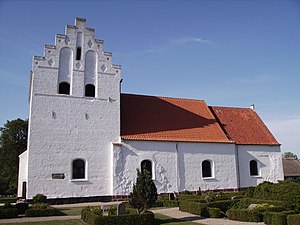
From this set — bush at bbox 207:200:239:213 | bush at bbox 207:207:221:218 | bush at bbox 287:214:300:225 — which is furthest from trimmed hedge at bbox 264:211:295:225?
bush at bbox 207:200:239:213

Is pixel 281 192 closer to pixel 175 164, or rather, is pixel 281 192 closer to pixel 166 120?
pixel 175 164

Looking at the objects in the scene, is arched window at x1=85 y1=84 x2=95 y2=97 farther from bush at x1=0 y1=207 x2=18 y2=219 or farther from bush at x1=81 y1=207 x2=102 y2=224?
bush at x1=81 y1=207 x2=102 y2=224

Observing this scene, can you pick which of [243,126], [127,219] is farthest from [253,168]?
[127,219]

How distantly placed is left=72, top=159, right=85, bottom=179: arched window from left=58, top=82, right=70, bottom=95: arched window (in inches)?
201

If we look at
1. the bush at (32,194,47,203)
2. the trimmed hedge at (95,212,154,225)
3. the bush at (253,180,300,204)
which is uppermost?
the bush at (253,180,300,204)

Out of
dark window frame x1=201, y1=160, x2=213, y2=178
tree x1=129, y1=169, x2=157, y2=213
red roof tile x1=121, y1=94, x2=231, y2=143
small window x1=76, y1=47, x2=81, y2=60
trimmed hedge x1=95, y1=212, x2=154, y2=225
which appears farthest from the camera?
dark window frame x1=201, y1=160, x2=213, y2=178

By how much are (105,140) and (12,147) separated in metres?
22.2

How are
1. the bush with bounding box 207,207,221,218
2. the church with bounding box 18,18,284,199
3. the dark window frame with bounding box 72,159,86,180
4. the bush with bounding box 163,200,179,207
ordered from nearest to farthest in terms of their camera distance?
the bush with bounding box 207,207,221,218, the bush with bounding box 163,200,179,207, the church with bounding box 18,18,284,199, the dark window frame with bounding box 72,159,86,180

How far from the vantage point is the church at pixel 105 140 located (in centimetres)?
2092

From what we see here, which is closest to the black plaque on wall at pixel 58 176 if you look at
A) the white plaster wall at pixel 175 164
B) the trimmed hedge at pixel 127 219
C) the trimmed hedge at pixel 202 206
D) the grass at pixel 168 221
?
the white plaster wall at pixel 175 164

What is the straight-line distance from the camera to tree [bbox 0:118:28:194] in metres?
38.7

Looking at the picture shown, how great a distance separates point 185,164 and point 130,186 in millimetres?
4932

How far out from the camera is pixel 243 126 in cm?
2923

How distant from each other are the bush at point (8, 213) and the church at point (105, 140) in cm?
504
